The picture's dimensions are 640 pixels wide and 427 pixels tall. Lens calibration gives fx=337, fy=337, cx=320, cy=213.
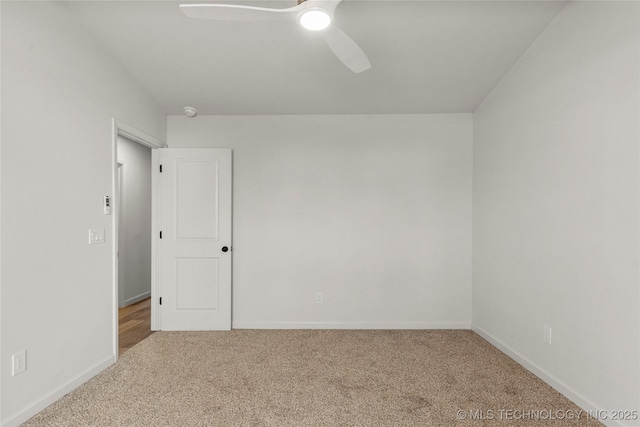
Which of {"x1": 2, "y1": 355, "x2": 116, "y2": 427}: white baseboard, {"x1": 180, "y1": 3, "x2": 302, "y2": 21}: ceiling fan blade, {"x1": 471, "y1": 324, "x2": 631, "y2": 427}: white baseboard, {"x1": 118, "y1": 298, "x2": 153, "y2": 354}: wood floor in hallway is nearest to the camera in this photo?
{"x1": 180, "y1": 3, "x2": 302, "y2": 21}: ceiling fan blade

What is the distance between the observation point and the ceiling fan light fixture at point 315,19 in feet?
5.48

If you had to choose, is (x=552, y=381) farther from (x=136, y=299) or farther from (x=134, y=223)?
(x=134, y=223)

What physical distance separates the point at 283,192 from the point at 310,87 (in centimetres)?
119

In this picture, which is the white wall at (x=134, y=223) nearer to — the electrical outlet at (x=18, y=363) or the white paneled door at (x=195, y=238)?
the white paneled door at (x=195, y=238)

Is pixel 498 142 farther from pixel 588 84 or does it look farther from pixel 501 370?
pixel 501 370

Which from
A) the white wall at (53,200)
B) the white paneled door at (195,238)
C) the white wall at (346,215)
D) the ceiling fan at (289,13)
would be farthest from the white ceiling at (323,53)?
the white paneled door at (195,238)

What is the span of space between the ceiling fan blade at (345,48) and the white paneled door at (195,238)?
2.02m

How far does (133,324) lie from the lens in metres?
3.90

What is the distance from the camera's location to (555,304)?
7.94 feet

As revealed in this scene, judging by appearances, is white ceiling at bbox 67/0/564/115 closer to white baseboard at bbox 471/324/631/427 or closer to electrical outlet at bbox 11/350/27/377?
electrical outlet at bbox 11/350/27/377

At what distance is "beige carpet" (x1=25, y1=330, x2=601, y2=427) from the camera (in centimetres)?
204

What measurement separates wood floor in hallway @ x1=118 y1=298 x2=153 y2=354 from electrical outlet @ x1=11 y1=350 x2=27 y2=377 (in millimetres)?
1190

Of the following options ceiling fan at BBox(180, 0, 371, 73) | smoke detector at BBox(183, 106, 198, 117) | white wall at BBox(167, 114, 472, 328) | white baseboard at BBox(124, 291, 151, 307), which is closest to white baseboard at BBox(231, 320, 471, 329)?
white wall at BBox(167, 114, 472, 328)

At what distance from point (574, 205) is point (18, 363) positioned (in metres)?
3.53
